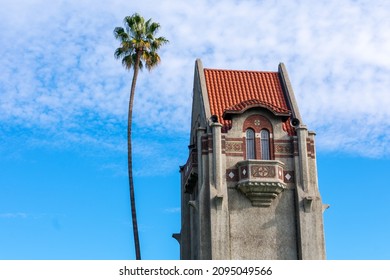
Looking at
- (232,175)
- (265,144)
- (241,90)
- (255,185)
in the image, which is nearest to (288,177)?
(265,144)

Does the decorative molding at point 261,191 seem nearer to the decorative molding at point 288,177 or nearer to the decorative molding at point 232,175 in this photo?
the decorative molding at point 232,175

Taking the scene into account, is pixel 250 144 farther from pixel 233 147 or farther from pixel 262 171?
pixel 262 171

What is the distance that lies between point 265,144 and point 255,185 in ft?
9.61

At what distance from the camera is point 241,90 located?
40969 millimetres

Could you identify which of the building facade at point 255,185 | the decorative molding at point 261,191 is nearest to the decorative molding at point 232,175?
the building facade at point 255,185

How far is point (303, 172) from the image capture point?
121 ft

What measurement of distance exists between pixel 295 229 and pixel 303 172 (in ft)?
10.0

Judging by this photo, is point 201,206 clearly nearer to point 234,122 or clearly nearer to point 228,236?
point 228,236

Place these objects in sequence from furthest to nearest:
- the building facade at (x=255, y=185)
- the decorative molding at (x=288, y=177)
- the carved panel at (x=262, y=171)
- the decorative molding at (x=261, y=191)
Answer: the decorative molding at (x=288, y=177), the carved panel at (x=262, y=171), the decorative molding at (x=261, y=191), the building facade at (x=255, y=185)

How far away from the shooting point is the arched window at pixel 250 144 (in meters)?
37.2

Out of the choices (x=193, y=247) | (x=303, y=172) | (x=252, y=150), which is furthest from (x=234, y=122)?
(x=193, y=247)

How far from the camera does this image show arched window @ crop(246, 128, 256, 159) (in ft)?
122

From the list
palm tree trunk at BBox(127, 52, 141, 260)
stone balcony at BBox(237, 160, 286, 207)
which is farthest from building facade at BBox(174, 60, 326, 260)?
palm tree trunk at BBox(127, 52, 141, 260)

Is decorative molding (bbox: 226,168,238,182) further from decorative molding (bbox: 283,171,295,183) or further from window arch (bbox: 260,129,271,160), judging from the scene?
decorative molding (bbox: 283,171,295,183)
